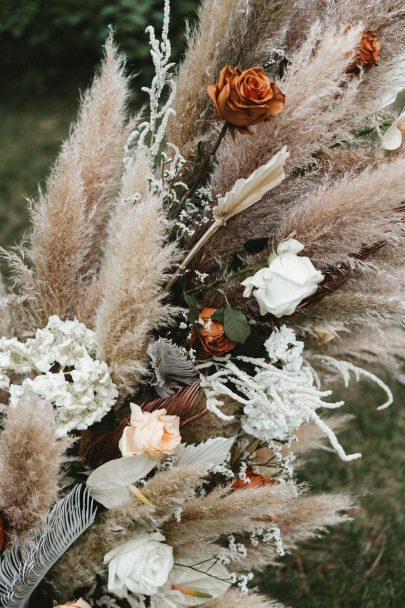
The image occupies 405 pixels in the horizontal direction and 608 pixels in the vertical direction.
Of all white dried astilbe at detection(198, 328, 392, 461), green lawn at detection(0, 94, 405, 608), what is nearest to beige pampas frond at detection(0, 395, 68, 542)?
white dried astilbe at detection(198, 328, 392, 461)

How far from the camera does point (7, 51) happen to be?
341cm

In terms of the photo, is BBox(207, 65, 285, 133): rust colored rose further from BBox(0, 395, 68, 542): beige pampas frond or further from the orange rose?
BBox(0, 395, 68, 542): beige pampas frond

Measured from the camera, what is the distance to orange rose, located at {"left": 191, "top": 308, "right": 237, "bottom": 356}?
0.87 m

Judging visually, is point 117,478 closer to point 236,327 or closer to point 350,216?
point 236,327

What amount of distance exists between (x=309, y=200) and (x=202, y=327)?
207 mm

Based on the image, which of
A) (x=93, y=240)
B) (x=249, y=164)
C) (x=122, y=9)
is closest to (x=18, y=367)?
(x=93, y=240)

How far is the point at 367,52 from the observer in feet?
2.67

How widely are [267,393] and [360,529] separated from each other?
118 cm

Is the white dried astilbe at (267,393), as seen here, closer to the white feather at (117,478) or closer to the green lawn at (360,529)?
the white feather at (117,478)

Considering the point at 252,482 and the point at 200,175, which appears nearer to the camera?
the point at 200,175

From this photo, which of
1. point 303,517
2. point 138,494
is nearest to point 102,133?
point 138,494

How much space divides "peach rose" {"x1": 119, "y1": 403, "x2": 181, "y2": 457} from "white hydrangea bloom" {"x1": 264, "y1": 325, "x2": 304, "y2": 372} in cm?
15

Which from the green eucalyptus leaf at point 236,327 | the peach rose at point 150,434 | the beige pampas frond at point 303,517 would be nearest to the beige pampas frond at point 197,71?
the green eucalyptus leaf at point 236,327

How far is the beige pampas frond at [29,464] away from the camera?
2.39 feet
